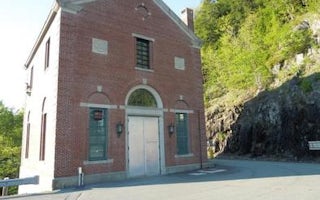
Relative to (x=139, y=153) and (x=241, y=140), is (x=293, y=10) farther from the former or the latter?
(x=139, y=153)

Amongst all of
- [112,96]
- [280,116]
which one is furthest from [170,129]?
[280,116]

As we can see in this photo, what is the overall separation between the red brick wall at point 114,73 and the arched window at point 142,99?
49 centimetres

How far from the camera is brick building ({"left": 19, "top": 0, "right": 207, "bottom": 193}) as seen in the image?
512 inches

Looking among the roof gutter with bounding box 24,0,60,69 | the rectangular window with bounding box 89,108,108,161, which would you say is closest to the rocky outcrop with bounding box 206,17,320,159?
the rectangular window with bounding box 89,108,108,161

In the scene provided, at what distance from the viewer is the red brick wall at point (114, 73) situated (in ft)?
42.3

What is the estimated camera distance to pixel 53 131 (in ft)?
41.6

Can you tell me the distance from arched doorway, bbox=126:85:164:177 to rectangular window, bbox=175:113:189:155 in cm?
124

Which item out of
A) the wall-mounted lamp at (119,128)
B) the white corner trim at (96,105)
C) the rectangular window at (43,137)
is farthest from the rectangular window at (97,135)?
the rectangular window at (43,137)

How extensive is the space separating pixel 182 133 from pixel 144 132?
2.58m

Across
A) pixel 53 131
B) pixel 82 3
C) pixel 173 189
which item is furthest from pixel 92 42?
pixel 173 189

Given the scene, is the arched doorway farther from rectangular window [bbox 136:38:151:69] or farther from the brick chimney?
the brick chimney

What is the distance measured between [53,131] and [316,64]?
21041mm

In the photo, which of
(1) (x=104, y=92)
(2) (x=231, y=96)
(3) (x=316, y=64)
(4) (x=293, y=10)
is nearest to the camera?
(1) (x=104, y=92)

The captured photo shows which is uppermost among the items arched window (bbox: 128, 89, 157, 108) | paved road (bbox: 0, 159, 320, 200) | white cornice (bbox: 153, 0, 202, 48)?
white cornice (bbox: 153, 0, 202, 48)
